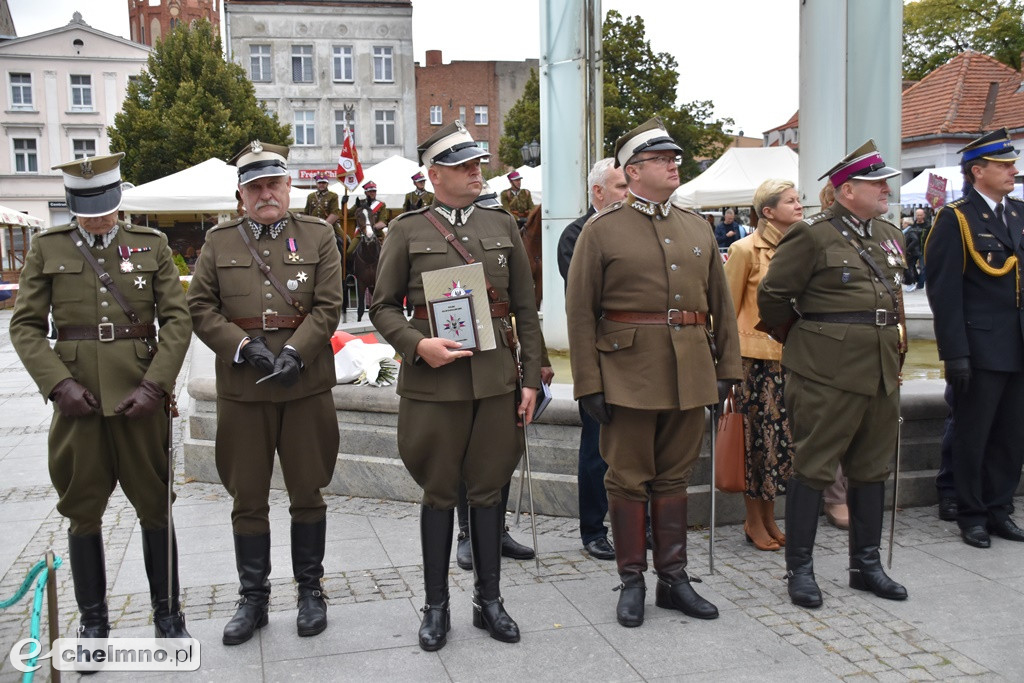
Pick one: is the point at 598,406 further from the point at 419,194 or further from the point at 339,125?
the point at 339,125

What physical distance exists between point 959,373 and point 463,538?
8.94ft

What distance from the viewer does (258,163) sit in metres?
4.57

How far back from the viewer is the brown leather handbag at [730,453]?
5.53 meters

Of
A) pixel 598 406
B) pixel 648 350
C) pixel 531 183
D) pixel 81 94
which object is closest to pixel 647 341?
pixel 648 350

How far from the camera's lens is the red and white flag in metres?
15.7

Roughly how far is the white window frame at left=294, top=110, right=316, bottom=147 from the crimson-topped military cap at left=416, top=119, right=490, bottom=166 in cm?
5254

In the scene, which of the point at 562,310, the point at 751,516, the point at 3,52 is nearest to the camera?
the point at 751,516

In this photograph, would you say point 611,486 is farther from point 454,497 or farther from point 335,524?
point 335,524

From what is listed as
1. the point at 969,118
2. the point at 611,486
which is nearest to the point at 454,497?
the point at 611,486

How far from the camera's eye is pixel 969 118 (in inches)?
1484

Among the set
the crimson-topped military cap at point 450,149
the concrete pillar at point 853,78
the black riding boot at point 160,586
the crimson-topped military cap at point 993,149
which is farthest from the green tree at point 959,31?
the black riding boot at point 160,586

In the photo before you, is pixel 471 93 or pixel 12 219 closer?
pixel 12 219

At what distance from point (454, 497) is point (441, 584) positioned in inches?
14.4

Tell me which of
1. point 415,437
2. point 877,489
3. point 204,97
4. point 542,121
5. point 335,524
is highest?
point 204,97
